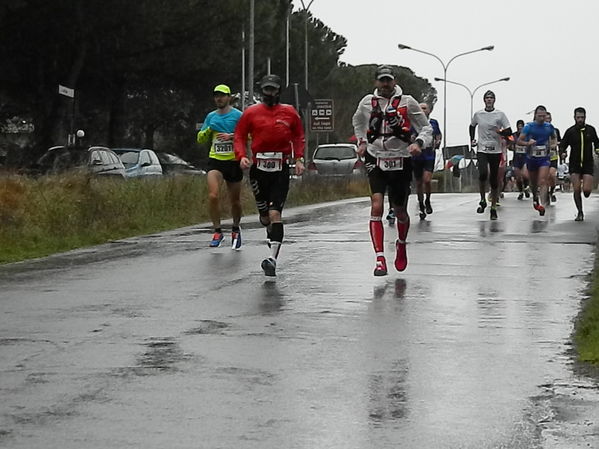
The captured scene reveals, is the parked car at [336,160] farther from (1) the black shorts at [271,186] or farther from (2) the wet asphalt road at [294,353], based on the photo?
(1) the black shorts at [271,186]

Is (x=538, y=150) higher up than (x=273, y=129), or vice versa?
(x=273, y=129)

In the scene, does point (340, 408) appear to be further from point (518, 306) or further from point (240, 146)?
point (240, 146)

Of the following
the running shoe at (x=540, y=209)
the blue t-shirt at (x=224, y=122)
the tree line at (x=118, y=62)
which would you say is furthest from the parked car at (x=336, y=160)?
the blue t-shirt at (x=224, y=122)

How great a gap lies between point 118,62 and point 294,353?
38677mm

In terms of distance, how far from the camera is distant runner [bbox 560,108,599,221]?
22.0m

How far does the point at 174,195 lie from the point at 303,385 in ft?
57.3

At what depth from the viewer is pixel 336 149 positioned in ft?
154

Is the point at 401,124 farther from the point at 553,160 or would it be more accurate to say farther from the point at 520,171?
the point at 520,171

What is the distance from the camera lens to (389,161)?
12922mm

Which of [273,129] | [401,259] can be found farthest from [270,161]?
[401,259]

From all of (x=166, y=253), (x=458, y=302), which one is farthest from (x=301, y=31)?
(x=458, y=302)

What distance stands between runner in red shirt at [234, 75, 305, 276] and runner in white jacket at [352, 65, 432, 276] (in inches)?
28.3

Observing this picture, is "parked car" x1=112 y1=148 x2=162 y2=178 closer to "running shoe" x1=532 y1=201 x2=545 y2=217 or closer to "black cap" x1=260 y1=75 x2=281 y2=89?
"running shoe" x1=532 y1=201 x2=545 y2=217

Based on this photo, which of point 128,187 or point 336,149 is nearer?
point 128,187
